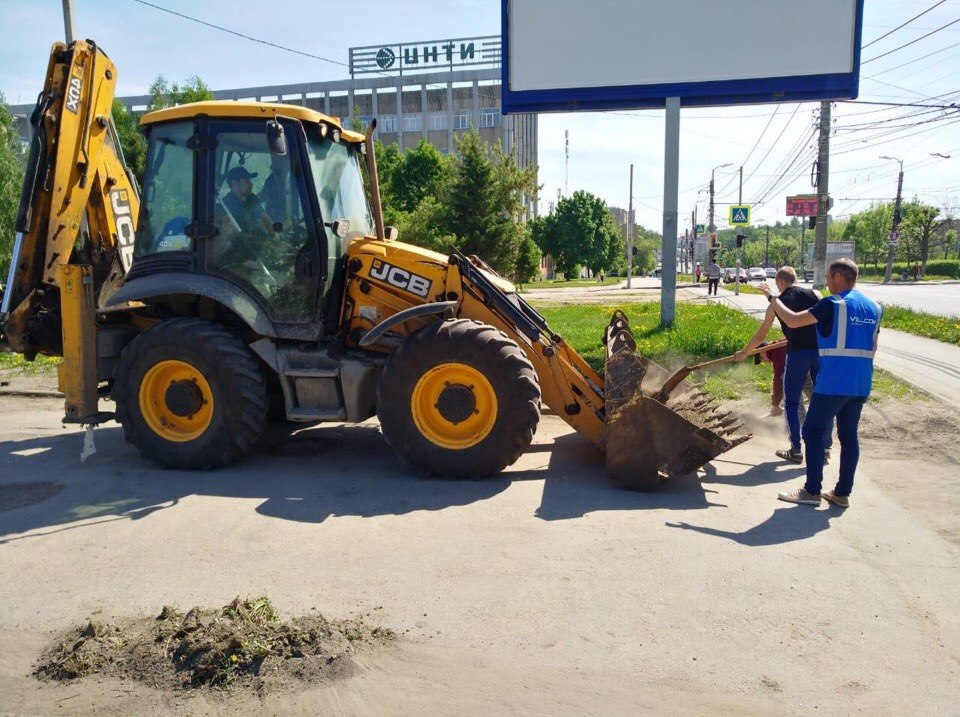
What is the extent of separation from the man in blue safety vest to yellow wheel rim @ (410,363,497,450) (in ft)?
7.98

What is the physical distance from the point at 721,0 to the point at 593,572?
1176cm

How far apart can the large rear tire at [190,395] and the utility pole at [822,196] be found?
17.2 m

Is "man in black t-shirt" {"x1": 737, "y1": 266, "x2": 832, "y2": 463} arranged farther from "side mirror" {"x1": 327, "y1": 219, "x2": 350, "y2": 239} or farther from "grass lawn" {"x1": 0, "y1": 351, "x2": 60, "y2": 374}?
"grass lawn" {"x1": 0, "y1": 351, "x2": 60, "y2": 374}

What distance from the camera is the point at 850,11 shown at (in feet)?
40.7

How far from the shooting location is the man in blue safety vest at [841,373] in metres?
5.47

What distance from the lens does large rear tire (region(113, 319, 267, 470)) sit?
20.9 feet

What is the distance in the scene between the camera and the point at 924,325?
613 inches

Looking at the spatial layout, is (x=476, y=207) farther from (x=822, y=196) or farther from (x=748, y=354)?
(x=748, y=354)

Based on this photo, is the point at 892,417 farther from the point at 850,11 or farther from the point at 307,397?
the point at 850,11

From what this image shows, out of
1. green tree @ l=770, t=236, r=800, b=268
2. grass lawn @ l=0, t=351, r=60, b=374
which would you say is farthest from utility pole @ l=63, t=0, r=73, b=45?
green tree @ l=770, t=236, r=800, b=268

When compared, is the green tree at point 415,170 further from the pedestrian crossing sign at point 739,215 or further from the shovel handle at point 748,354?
the shovel handle at point 748,354

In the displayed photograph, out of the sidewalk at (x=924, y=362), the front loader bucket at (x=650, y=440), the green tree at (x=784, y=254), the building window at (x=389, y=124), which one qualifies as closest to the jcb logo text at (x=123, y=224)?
the front loader bucket at (x=650, y=440)

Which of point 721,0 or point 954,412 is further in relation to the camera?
point 721,0

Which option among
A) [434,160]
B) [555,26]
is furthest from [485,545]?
[434,160]
